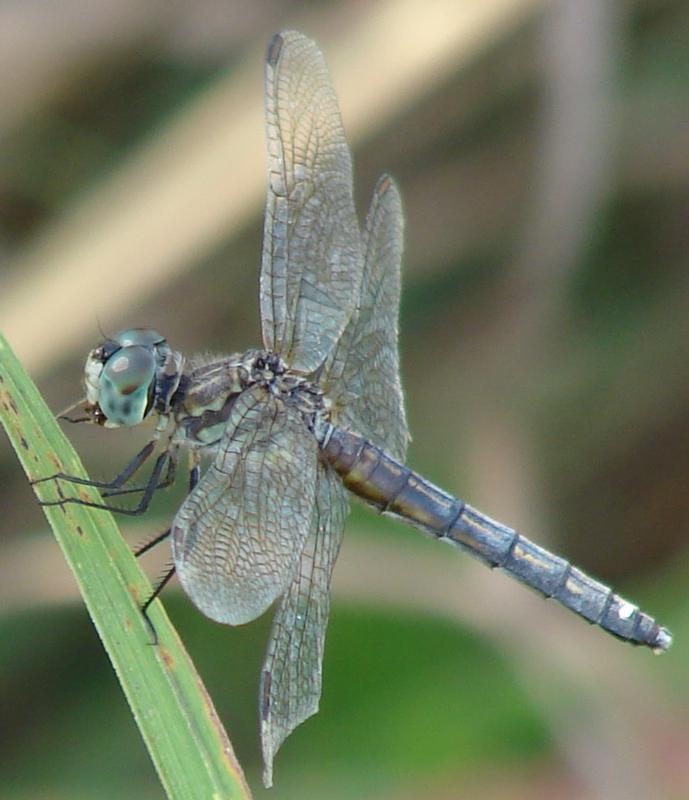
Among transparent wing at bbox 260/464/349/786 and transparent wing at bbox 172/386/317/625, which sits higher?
transparent wing at bbox 172/386/317/625

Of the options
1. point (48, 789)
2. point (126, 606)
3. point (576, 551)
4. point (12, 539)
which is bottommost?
point (48, 789)

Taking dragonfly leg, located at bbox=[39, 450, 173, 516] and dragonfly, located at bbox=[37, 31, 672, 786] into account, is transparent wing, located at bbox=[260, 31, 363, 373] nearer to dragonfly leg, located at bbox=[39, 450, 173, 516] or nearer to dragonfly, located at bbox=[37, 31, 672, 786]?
dragonfly, located at bbox=[37, 31, 672, 786]

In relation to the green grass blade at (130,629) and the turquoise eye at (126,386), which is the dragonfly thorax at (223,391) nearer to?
the turquoise eye at (126,386)

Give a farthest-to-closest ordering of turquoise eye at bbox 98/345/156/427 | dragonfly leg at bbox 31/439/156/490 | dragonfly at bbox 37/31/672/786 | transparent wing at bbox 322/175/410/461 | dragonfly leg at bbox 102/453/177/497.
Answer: transparent wing at bbox 322/175/410/461
turquoise eye at bbox 98/345/156/427
dragonfly leg at bbox 102/453/177/497
dragonfly at bbox 37/31/672/786
dragonfly leg at bbox 31/439/156/490

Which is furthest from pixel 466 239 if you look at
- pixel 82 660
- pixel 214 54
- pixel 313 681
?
pixel 313 681

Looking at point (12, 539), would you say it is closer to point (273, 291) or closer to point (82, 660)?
point (82, 660)

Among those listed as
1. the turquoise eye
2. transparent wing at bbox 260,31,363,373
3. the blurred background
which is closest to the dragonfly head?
the turquoise eye

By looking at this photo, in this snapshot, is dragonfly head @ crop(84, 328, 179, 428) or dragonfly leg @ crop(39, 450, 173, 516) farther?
dragonfly head @ crop(84, 328, 179, 428)
